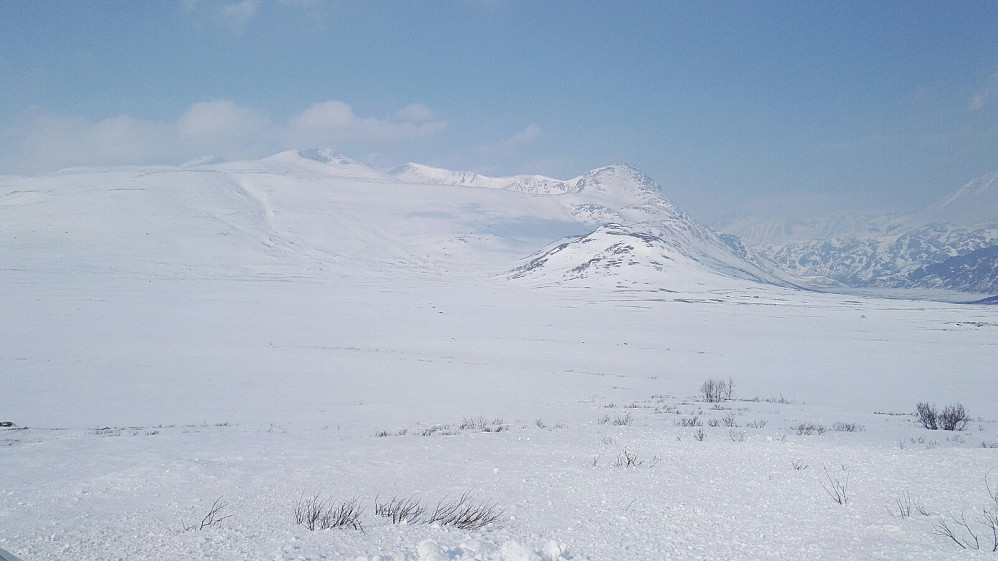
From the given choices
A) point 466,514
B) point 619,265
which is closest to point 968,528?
point 466,514

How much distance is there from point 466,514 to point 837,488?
12.0ft

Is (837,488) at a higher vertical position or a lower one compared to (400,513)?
higher

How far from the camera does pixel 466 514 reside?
16.1 feet

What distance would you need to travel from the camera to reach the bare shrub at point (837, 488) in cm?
526

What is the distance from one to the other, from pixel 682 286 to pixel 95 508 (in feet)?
452

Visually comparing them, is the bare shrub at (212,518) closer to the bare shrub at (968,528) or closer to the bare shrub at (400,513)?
Answer: the bare shrub at (400,513)

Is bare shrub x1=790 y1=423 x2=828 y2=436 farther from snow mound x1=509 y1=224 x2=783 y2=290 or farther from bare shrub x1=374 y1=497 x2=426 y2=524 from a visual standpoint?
snow mound x1=509 y1=224 x2=783 y2=290

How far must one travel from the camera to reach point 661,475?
6504 mm

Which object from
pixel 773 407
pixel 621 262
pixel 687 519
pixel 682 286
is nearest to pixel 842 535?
pixel 687 519

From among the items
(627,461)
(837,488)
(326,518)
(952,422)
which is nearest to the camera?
(326,518)

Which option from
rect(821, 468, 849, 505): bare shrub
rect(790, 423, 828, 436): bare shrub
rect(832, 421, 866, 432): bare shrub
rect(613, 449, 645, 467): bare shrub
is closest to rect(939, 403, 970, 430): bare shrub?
rect(832, 421, 866, 432): bare shrub

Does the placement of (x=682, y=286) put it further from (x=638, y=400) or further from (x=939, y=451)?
(x=939, y=451)

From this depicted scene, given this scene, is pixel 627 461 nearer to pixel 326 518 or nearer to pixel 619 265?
pixel 326 518

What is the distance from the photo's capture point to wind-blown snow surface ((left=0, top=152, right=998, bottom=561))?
4.51m
